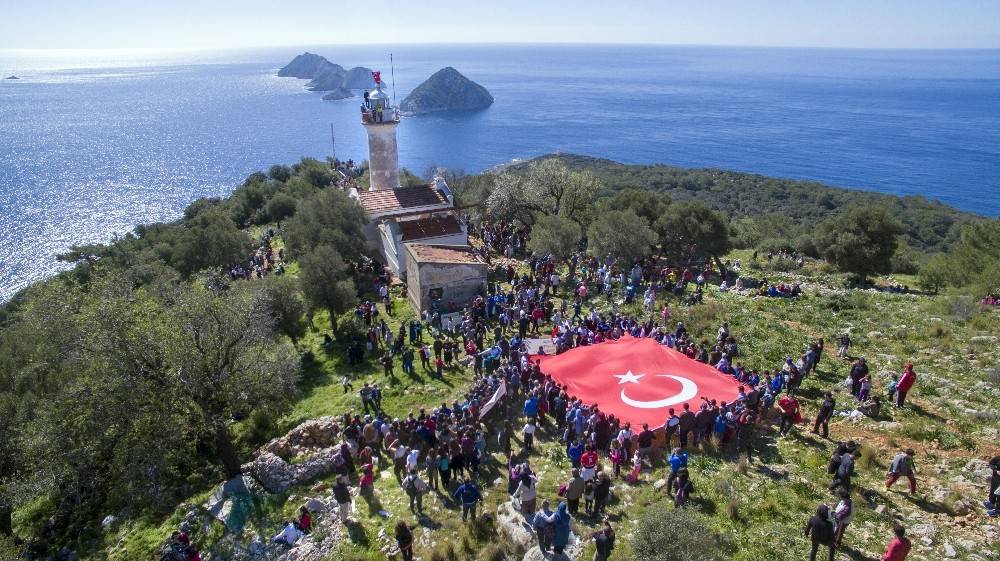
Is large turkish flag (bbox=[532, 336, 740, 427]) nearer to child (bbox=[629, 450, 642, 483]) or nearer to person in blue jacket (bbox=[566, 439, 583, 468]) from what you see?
child (bbox=[629, 450, 642, 483])

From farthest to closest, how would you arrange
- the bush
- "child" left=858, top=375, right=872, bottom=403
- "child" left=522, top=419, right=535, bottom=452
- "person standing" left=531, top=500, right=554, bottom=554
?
1. "child" left=858, top=375, right=872, bottom=403
2. "child" left=522, top=419, right=535, bottom=452
3. "person standing" left=531, top=500, right=554, bottom=554
4. the bush

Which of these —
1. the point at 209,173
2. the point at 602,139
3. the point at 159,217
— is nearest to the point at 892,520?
the point at 159,217

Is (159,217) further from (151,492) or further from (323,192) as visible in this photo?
(151,492)

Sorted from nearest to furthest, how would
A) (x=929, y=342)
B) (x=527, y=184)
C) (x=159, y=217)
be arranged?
1. (x=929, y=342)
2. (x=527, y=184)
3. (x=159, y=217)

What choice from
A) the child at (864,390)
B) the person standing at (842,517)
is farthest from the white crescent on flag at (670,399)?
the person standing at (842,517)

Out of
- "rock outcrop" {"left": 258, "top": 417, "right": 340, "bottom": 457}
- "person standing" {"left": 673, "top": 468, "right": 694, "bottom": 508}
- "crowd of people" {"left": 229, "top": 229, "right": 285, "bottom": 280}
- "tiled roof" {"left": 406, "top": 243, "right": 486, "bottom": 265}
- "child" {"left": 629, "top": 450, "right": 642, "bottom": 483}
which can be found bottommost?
"rock outcrop" {"left": 258, "top": 417, "right": 340, "bottom": 457}

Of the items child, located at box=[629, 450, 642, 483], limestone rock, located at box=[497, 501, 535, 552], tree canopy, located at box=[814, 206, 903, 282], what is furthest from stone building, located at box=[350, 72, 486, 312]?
tree canopy, located at box=[814, 206, 903, 282]
